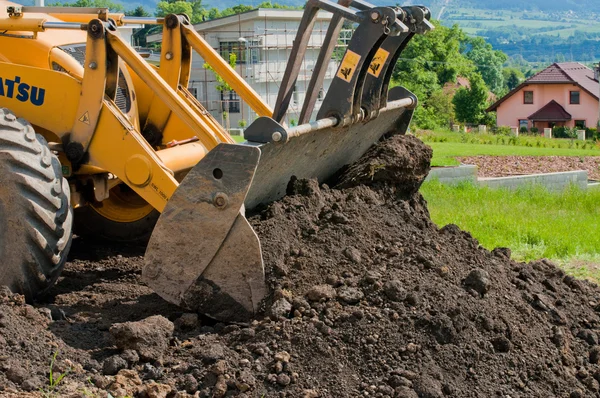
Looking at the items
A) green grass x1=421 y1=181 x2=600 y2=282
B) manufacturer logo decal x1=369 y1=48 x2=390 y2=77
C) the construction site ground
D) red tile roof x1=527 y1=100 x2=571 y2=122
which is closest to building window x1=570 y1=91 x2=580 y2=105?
red tile roof x1=527 y1=100 x2=571 y2=122

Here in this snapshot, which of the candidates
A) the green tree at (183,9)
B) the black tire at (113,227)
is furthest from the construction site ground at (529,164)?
the green tree at (183,9)

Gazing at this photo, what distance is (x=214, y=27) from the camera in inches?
2359

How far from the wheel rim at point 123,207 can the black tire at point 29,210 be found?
1660 mm

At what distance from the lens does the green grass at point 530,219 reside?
349 inches

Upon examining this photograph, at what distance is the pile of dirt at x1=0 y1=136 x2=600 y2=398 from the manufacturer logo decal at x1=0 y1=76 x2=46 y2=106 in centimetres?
135

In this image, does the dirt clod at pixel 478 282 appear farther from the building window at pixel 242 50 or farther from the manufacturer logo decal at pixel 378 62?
the building window at pixel 242 50

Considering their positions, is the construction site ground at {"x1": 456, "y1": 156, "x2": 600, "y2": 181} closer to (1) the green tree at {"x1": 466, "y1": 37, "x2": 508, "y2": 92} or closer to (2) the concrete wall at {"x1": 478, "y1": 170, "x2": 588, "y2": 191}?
(2) the concrete wall at {"x1": 478, "y1": 170, "x2": 588, "y2": 191}

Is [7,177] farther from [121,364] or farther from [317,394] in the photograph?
[317,394]

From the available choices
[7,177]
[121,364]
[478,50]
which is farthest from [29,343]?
[478,50]

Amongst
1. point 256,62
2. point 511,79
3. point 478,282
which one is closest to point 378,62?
point 478,282

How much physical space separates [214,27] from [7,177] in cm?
5603

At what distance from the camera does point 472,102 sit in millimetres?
93250

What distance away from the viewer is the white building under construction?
192 ft

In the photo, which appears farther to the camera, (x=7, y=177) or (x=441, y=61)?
(x=441, y=61)
